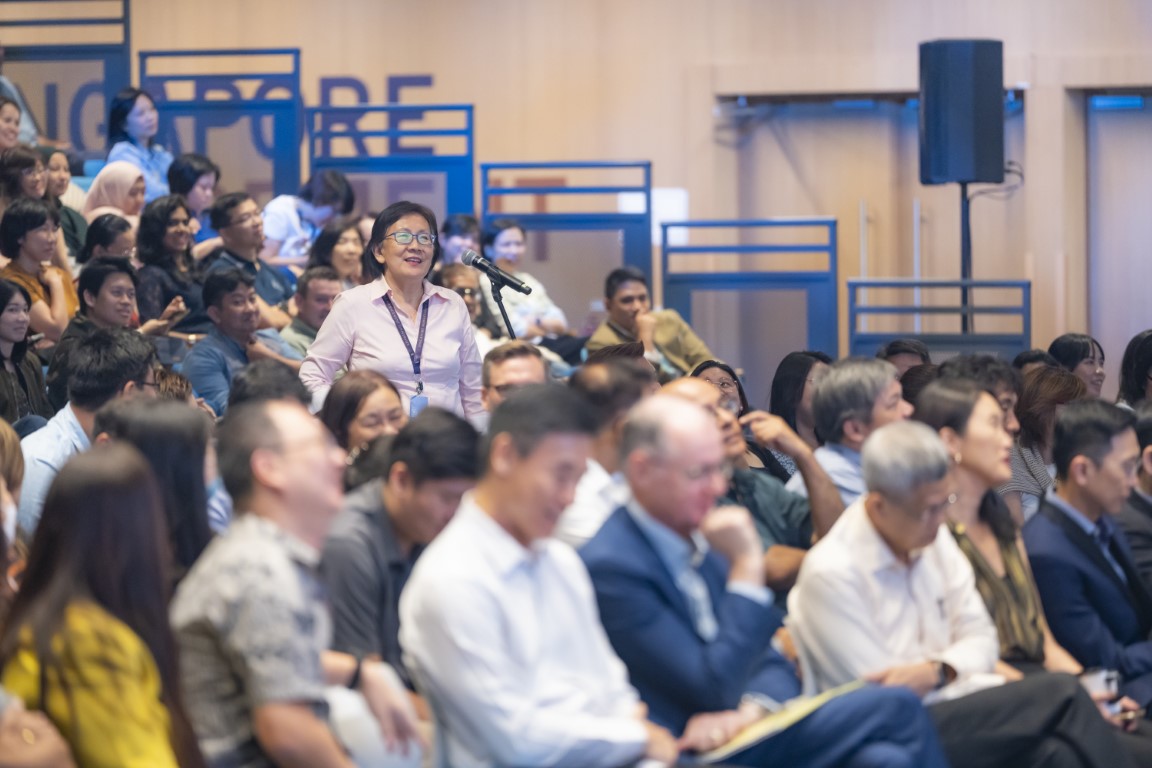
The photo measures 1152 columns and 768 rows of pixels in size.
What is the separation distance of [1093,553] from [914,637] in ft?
2.19

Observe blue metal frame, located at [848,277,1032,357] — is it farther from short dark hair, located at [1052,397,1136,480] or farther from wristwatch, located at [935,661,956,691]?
wristwatch, located at [935,661,956,691]

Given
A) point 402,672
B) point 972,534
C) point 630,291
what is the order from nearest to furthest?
point 402,672
point 972,534
point 630,291

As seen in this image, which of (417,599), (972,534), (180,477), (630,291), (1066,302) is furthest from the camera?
(1066,302)

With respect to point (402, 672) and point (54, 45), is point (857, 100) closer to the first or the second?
point (54, 45)

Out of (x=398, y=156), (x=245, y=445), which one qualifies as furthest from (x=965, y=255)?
(x=245, y=445)

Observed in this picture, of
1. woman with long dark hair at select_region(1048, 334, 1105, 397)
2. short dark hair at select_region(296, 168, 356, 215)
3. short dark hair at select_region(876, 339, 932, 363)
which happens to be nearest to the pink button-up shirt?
short dark hair at select_region(876, 339, 932, 363)

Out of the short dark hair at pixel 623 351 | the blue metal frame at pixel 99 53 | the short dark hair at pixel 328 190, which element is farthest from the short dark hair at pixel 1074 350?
the blue metal frame at pixel 99 53

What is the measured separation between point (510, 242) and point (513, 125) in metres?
2.07

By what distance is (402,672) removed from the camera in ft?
9.49

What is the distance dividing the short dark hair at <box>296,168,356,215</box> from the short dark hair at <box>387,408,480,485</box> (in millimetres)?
5726

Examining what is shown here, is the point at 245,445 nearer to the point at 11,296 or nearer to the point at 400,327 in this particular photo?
the point at 400,327

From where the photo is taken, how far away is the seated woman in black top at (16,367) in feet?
15.9

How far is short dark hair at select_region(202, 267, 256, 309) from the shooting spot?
18.2ft

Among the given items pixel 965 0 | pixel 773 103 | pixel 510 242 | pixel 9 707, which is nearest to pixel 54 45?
pixel 510 242
